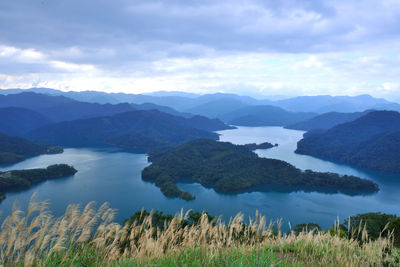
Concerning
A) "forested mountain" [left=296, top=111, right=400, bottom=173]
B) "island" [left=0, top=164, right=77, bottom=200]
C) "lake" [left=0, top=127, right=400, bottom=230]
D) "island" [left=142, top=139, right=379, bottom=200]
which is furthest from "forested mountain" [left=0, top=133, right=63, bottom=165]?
"forested mountain" [left=296, top=111, right=400, bottom=173]

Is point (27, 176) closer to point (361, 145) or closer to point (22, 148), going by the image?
point (22, 148)

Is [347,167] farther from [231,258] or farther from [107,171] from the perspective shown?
[231,258]

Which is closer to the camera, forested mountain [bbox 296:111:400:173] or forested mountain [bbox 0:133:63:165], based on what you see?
forested mountain [bbox 296:111:400:173]

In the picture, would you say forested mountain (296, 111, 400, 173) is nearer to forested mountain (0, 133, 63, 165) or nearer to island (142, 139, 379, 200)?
island (142, 139, 379, 200)

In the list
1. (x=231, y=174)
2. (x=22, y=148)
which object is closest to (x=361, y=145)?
(x=231, y=174)

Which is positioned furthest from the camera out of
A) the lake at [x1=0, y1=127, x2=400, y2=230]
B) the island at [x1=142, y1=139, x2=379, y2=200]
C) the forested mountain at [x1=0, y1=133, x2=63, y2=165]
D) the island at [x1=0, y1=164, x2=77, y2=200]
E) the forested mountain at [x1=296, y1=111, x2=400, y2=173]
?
the forested mountain at [x1=0, y1=133, x2=63, y2=165]

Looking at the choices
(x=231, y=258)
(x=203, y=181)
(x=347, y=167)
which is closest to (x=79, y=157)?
(x=203, y=181)

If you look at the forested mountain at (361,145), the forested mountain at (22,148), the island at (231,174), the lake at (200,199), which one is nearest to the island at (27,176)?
the lake at (200,199)

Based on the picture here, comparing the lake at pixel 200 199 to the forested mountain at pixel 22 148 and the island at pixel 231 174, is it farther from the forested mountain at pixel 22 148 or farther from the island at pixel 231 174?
the forested mountain at pixel 22 148
